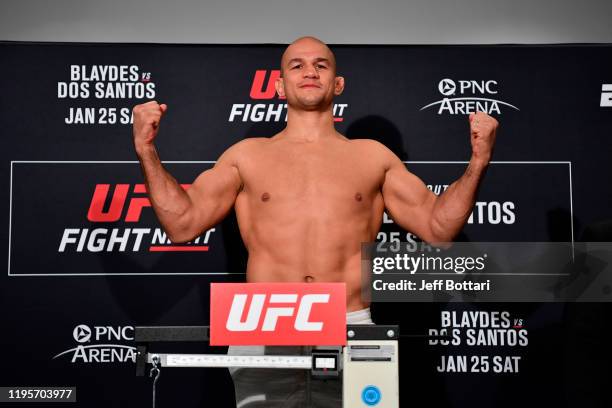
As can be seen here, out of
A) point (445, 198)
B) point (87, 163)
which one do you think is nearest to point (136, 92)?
point (87, 163)

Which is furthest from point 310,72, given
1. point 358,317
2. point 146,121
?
point 358,317

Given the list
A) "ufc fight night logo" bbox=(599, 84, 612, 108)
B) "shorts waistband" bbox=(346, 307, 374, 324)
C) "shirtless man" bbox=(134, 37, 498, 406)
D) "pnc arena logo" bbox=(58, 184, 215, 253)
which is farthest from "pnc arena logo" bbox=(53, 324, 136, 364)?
"ufc fight night logo" bbox=(599, 84, 612, 108)

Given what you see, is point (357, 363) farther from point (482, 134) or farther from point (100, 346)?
point (100, 346)

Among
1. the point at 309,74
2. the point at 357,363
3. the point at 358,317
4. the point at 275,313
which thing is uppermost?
the point at 309,74

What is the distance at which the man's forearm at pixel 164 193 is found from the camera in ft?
6.76

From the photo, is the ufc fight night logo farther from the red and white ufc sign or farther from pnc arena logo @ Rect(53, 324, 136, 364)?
pnc arena logo @ Rect(53, 324, 136, 364)

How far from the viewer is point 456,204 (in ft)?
7.03

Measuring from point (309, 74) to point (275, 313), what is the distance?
105 centimetres

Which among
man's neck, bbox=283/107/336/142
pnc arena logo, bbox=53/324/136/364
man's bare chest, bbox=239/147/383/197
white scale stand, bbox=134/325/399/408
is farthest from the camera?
pnc arena logo, bbox=53/324/136/364

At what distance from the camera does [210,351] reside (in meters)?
2.99

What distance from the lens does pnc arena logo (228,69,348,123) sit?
120 inches

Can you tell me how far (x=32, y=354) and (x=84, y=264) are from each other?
41 cm

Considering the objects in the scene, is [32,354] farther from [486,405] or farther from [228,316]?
[486,405]

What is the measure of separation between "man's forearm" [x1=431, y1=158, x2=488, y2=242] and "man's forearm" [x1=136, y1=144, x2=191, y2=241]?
793 mm
